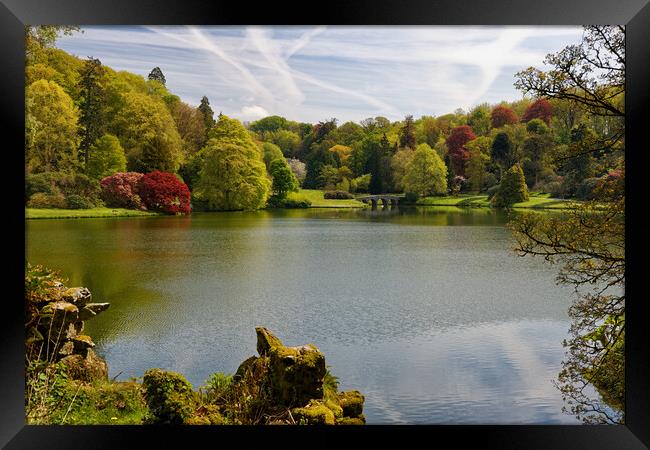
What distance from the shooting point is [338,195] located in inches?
464

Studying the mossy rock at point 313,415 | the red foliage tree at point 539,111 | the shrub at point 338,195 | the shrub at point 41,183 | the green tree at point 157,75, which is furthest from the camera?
the green tree at point 157,75

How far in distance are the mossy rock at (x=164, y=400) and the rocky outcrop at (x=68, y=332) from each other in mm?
879

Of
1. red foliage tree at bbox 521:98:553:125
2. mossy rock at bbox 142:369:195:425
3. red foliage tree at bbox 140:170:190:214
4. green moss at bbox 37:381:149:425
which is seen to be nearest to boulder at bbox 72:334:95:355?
green moss at bbox 37:381:149:425

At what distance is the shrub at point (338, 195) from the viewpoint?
11.4 metres

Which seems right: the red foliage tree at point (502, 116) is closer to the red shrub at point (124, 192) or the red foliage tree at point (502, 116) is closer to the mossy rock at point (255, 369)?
the red shrub at point (124, 192)

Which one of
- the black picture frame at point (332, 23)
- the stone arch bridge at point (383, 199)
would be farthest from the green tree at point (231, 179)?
the black picture frame at point (332, 23)

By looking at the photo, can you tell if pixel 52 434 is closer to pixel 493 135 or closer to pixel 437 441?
pixel 437 441

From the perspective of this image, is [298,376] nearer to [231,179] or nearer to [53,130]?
[53,130]

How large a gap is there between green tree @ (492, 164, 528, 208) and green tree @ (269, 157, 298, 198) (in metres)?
3.67

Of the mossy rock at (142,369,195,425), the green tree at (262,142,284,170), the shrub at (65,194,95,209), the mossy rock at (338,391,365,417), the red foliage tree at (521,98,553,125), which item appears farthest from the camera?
the green tree at (262,142,284,170)

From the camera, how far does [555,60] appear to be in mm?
5527

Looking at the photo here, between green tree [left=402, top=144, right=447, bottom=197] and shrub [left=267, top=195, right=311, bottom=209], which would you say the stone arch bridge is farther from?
shrub [left=267, top=195, right=311, bottom=209]

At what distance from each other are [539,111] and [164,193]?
6.22 meters

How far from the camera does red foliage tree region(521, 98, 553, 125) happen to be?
990 cm
